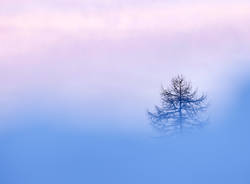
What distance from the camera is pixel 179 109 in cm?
2669

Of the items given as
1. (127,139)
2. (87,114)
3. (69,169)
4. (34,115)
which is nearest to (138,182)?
(69,169)

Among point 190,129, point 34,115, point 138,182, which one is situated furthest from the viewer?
point 34,115

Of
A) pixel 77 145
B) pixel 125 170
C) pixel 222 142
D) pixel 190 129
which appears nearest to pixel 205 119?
pixel 190 129

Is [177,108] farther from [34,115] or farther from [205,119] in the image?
[34,115]

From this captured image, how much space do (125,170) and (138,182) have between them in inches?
46.6

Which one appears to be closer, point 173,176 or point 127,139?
point 173,176

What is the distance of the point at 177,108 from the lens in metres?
26.7

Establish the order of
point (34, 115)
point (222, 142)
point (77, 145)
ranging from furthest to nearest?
point (34, 115), point (77, 145), point (222, 142)

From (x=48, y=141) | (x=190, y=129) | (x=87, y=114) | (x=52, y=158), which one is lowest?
(x=52, y=158)

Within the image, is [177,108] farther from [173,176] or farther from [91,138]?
[173,176]

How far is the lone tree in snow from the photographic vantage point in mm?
26516

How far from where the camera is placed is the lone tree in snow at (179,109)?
87.0 ft

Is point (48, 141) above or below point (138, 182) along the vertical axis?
above

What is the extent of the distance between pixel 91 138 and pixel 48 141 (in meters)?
2.74
